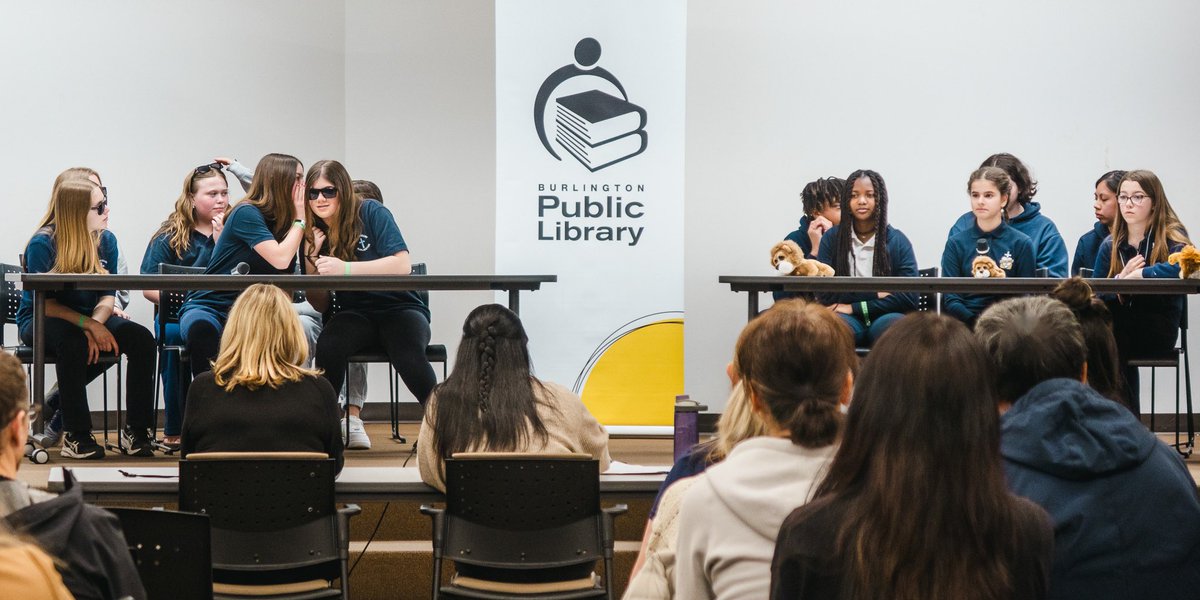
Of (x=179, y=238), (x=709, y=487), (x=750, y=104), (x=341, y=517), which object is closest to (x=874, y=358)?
(x=709, y=487)

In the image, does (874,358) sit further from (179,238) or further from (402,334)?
(179,238)

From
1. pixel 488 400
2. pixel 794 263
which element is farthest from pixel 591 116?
pixel 488 400

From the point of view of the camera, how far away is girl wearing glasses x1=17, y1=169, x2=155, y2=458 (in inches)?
183

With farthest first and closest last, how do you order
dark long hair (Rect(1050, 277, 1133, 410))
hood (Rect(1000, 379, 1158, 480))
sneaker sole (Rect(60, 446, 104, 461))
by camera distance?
1. sneaker sole (Rect(60, 446, 104, 461))
2. dark long hair (Rect(1050, 277, 1133, 410))
3. hood (Rect(1000, 379, 1158, 480))

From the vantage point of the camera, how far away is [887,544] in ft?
4.19

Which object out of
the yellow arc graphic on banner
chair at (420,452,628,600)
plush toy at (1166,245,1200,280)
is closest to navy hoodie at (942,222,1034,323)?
plush toy at (1166,245,1200,280)

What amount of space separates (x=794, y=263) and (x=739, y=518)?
3.68 meters

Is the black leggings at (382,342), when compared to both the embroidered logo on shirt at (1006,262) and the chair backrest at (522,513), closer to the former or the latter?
the chair backrest at (522,513)

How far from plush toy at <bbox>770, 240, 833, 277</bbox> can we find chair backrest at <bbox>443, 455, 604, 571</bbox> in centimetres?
229

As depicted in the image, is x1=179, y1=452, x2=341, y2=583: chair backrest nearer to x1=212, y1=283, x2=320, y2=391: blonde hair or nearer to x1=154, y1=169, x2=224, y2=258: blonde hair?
x1=212, y1=283, x2=320, y2=391: blonde hair

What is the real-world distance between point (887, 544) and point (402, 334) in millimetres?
3724

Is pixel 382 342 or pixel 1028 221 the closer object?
pixel 382 342

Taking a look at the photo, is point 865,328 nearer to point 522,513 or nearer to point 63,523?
point 522,513

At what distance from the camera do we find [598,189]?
496 centimetres
